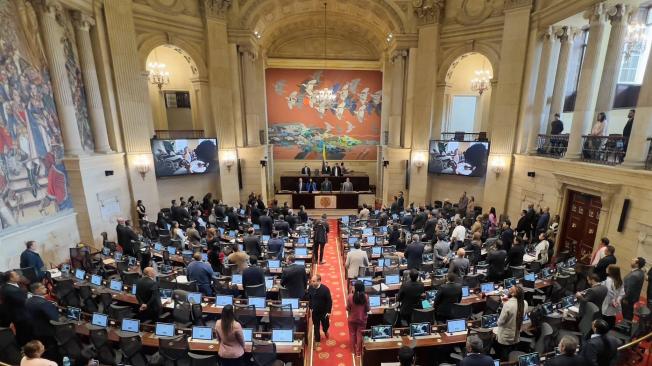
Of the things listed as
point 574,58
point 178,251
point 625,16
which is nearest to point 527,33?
point 574,58

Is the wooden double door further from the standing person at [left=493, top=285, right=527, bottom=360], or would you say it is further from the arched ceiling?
the arched ceiling

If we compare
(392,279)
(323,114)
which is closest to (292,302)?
(392,279)

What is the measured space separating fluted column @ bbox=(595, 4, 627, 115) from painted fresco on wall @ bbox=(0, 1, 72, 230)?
52.5 ft

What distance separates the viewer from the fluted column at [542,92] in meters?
11.3

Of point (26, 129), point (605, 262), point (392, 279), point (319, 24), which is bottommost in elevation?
point (392, 279)

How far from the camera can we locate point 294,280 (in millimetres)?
6484

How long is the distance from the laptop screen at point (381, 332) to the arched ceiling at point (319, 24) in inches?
552

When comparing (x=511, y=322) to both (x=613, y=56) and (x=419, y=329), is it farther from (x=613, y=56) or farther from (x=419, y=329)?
(x=613, y=56)

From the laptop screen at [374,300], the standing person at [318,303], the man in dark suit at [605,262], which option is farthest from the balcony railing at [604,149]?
the standing person at [318,303]

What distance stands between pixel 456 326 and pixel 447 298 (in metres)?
0.45

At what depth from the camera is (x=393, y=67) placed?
1720 cm

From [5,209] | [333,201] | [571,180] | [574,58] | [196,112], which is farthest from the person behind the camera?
[333,201]

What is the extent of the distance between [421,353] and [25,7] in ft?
41.6

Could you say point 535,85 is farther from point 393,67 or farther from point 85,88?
point 85,88
